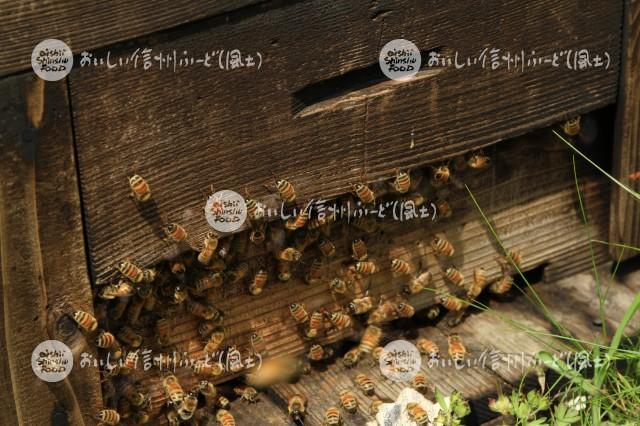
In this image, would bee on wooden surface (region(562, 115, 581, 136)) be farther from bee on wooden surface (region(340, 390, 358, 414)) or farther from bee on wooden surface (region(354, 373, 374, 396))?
bee on wooden surface (region(340, 390, 358, 414))

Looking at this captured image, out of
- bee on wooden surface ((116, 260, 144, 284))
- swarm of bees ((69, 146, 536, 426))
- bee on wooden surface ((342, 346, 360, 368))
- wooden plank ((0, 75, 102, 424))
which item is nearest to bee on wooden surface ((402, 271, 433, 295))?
swarm of bees ((69, 146, 536, 426))

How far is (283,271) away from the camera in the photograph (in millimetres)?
4375

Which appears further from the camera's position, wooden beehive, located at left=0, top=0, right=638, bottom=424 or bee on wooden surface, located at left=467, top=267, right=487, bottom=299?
bee on wooden surface, located at left=467, top=267, right=487, bottom=299

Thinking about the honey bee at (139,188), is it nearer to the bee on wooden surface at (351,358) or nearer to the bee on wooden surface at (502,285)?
the bee on wooden surface at (351,358)

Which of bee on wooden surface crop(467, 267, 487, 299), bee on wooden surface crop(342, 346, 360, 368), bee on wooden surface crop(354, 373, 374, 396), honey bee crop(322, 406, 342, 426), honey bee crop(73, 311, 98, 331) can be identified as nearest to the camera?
honey bee crop(73, 311, 98, 331)

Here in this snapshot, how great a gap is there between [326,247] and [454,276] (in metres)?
0.74

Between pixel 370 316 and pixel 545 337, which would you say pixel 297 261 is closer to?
pixel 370 316

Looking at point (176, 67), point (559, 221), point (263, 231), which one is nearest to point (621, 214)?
point (559, 221)

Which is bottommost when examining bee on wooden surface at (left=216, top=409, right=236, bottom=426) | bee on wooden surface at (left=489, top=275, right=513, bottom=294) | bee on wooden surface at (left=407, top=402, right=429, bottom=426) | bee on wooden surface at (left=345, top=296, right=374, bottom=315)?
bee on wooden surface at (left=407, top=402, right=429, bottom=426)

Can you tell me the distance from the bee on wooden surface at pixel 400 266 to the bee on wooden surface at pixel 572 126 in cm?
93

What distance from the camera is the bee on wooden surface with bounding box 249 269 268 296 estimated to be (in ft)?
14.1

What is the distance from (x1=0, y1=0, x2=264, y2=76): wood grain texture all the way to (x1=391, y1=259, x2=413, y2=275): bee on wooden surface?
1.47 metres

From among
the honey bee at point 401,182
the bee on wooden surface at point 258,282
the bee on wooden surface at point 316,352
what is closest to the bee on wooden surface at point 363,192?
the honey bee at point 401,182

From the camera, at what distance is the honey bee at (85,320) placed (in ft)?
12.4
